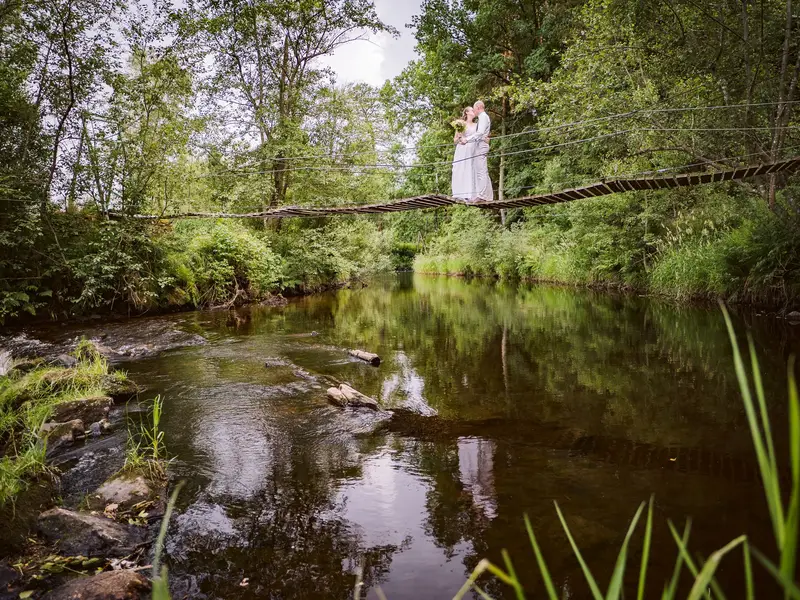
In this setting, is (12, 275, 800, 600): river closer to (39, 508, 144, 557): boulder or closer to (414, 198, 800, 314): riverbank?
(39, 508, 144, 557): boulder

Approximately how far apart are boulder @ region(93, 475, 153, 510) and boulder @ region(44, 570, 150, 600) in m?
0.75

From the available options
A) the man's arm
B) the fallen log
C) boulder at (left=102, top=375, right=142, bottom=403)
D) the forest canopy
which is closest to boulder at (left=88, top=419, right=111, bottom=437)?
boulder at (left=102, top=375, right=142, bottom=403)

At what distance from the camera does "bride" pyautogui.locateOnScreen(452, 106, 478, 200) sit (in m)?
8.91

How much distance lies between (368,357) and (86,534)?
426 cm

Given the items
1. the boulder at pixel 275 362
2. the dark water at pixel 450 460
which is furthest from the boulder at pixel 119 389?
the boulder at pixel 275 362

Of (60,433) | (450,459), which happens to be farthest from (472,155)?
(60,433)

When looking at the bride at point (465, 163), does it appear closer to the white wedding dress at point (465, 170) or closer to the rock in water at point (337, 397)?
the white wedding dress at point (465, 170)

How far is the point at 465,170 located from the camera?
30.5ft

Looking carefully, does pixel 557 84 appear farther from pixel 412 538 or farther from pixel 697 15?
pixel 412 538

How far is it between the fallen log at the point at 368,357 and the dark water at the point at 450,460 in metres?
0.17

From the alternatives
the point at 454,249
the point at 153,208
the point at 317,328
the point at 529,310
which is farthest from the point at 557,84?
the point at 454,249

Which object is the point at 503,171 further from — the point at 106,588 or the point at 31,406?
the point at 106,588

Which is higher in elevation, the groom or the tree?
the tree

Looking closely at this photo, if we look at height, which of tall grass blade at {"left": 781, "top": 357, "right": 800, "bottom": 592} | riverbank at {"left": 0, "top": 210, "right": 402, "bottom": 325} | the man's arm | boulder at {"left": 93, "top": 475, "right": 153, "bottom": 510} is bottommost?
boulder at {"left": 93, "top": 475, "right": 153, "bottom": 510}
